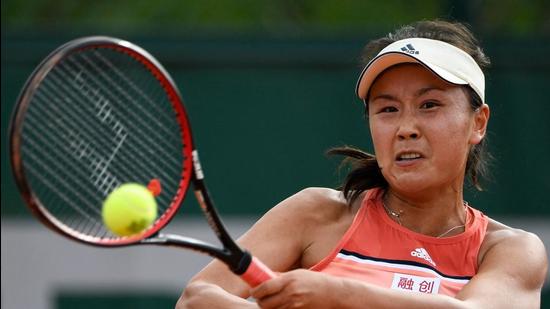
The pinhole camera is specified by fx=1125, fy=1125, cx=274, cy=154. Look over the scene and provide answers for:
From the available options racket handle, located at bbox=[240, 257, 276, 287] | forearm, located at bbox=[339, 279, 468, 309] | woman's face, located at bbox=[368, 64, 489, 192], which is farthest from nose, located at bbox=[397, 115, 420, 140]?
racket handle, located at bbox=[240, 257, 276, 287]

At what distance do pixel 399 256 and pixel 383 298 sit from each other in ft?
1.10

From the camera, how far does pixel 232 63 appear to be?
21.9 ft

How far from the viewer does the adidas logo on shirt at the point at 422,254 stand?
3.57 metres

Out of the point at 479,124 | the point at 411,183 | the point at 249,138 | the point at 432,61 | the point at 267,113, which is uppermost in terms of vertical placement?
the point at 432,61

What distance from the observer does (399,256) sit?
11.7 feet

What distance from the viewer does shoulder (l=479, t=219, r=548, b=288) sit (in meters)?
3.53

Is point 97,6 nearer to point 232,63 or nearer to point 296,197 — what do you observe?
point 232,63

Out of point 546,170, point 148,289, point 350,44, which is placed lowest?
point 148,289

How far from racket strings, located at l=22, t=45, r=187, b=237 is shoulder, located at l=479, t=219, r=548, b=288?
1.05 meters

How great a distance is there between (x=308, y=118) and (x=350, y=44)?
0.51 meters

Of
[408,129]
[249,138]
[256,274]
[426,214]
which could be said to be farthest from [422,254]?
[249,138]

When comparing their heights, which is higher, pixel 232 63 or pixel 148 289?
pixel 232 63

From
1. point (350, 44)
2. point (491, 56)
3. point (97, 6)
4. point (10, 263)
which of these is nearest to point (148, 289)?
point (10, 263)

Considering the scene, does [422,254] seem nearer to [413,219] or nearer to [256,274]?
[413,219]
